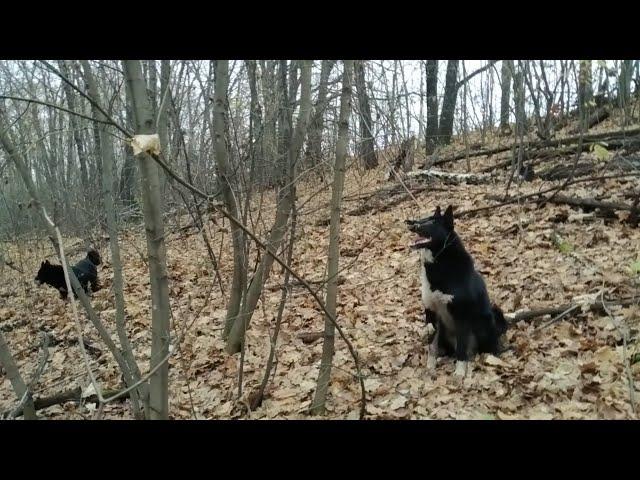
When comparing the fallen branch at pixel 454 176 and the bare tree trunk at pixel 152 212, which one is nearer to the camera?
the bare tree trunk at pixel 152 212

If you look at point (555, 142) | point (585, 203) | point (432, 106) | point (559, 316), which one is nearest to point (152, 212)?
point (559, 316)

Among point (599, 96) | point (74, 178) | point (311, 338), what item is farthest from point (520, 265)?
point (74, 178)

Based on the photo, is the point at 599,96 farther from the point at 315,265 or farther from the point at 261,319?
the point at 261,319

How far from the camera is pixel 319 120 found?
5680 mm

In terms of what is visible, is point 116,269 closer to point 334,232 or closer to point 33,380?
point 33,380

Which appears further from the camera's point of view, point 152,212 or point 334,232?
point 334,232

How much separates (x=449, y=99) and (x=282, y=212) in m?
12.1

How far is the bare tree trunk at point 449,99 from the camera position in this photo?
15.2 meters

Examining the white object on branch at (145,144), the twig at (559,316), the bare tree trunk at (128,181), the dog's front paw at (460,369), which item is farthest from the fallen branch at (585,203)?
the bare tree trunk at (128,181)

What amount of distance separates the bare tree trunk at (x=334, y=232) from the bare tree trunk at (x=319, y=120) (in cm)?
107

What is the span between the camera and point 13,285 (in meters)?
10.2

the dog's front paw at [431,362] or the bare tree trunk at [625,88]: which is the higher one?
the bare tree trunk at [625,88]

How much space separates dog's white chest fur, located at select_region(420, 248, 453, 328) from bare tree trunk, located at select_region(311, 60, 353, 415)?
1.21 metres

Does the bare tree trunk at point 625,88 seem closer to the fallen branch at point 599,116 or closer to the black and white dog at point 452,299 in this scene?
the fallen branch at point 599,116
